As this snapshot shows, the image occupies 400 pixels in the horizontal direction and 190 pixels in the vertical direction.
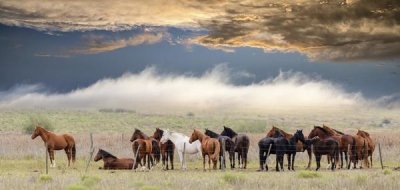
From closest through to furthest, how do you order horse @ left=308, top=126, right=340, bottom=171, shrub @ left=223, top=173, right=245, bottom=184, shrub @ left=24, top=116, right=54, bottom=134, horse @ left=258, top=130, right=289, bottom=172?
shrub @ left=223, top=173, right=245, bottom=184
horse @ left=258, top=130, right=289, bottom=172
horse @ left=308, top=126, right=340, bottom=171
shrub @ left=24, top=116, right=54, bottom=134

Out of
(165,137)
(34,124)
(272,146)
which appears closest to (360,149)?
(272,146)

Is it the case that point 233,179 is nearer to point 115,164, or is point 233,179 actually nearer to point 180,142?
point 180,142

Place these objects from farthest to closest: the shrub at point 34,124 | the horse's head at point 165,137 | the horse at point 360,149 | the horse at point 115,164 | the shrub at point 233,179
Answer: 1. the shrub at point 34,124
2. the horse at point 360,149
3. the horse's head at point 165,137
4. the horse at point 115,164
5. the shrub at point 233,179

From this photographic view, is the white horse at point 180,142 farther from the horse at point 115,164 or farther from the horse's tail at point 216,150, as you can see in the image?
the horse's tail at point 216,150

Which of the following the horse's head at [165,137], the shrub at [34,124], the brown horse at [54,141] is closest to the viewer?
the horse's head at [165,137]

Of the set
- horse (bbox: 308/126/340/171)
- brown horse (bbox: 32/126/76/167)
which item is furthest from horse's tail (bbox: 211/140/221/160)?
brown horse (bbox: 32/126/76/167)

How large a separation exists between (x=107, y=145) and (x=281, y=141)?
18.7m

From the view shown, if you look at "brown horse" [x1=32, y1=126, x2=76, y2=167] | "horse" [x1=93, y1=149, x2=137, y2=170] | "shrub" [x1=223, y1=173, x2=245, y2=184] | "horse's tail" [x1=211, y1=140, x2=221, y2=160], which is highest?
"brown horse" [x1=32, y1=126, x2=76, y2=167]

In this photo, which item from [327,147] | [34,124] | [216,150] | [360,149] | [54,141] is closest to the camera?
[216,150]

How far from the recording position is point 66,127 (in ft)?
301

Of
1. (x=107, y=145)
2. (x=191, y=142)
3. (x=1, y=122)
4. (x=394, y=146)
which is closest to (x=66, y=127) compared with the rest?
(x=1, y=122)

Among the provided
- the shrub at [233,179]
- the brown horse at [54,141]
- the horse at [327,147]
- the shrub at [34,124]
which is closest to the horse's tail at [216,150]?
the horse at [327,147]

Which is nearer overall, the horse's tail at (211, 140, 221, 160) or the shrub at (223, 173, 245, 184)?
the shrub at (223, 173, 245, 184)

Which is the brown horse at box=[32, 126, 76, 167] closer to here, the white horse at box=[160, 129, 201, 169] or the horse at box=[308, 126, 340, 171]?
the white horse at box=[160, 129, 201, 169]
